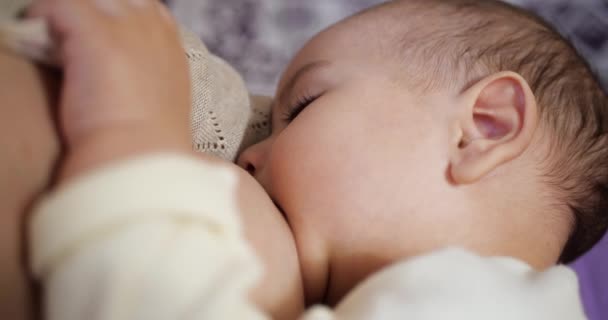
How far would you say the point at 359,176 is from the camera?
712 millimetres

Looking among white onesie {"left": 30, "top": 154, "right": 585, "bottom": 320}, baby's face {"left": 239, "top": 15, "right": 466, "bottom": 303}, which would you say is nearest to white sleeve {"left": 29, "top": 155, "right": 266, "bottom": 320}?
white onesie {"left": 30, "top": 154, "right": 585, "bottom": 320}

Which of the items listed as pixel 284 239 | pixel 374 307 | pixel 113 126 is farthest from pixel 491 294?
pixel 113 126

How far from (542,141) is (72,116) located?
1.85ft

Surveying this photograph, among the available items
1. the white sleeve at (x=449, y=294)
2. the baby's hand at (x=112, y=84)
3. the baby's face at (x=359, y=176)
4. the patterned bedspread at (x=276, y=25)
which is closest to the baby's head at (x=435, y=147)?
the baby's face at (x=359, y=176)

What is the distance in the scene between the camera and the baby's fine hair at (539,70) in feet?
2.51

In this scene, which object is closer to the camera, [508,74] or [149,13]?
[149,13]

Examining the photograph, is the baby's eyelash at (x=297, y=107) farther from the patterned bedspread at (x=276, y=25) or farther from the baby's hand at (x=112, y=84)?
the patterned bedspread at (x=276, y=25)

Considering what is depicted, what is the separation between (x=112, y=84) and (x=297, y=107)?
0.40m

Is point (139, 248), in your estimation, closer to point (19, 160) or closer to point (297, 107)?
point (19, 160)

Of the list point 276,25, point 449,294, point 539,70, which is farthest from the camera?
point 276,25

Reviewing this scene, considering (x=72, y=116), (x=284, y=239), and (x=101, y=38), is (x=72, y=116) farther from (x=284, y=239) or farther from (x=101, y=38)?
(x=284, y=239)

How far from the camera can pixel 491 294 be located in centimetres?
57

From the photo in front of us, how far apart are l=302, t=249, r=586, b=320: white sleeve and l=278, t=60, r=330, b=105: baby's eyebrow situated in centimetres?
37

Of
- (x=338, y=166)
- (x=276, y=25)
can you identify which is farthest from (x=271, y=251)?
(x=276, y=25)
